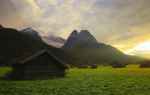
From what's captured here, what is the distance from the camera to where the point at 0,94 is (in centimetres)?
2092

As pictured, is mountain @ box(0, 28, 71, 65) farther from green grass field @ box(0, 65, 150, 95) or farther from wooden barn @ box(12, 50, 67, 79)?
green grass field @ box(0, 65, 150, 95)

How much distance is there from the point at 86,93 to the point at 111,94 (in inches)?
93.8

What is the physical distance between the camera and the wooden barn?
4203cm

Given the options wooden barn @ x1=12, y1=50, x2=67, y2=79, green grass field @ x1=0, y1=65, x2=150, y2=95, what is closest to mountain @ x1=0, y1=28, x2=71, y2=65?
wooden barn @ x1=12, y1=50, x2=67, y2=79

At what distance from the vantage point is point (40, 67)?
4372 centimetres

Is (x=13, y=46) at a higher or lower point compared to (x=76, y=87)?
higher

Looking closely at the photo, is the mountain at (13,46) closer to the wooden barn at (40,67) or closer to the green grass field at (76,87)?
the wooden barn at (40,67)

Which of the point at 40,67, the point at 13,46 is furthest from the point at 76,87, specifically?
the point at 13,46

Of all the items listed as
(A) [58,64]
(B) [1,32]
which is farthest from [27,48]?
(A) [58,64]

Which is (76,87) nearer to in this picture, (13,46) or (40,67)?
(40,67)

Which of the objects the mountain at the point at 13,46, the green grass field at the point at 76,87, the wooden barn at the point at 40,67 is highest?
the mountain at the point at 13,46

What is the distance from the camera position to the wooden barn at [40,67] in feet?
138

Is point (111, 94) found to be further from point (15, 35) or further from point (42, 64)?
point (15, 35)

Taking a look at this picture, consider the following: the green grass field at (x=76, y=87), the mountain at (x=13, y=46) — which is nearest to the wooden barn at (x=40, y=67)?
the green grass field at (x=76, y=87)
